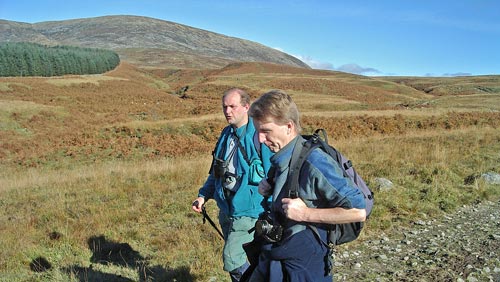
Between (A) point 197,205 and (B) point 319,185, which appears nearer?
(B) point 319,185

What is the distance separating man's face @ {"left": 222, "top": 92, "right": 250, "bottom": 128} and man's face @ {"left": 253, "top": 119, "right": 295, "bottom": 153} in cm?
115

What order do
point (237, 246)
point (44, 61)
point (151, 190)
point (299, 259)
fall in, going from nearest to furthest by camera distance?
point (299, 259) → point (237, 246) → point (151, 190) → point (44, 61)

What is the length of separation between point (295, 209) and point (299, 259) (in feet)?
1.10

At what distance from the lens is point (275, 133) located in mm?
2508

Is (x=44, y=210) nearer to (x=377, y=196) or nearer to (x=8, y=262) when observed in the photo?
(x=8, y=262)

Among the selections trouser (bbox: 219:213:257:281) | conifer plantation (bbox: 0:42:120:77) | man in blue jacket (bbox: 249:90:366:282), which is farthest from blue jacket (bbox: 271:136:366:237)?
conifer plantation (bbox: 0:42:120:77)

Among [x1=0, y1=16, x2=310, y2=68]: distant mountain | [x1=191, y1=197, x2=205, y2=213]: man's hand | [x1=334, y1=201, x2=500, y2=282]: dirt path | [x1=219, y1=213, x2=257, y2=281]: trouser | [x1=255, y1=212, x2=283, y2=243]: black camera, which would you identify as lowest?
[x1=334, y1=201, x2=500, y2=282]: dirt path

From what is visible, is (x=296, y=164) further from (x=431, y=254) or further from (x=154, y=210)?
(x=154, y=210)

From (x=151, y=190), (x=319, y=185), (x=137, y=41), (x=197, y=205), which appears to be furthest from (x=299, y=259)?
(x=137, y=41)

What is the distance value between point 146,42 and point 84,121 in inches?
6341

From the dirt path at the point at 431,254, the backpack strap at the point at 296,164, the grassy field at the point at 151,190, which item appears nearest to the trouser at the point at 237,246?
the backpack strap at the point at 296,164

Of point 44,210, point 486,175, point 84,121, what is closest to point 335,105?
point 84,121

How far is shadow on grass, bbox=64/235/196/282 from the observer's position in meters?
4.98

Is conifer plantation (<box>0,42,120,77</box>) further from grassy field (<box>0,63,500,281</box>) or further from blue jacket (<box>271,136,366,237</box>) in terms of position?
blue jacket (<box>271,136,366,237</box>)
